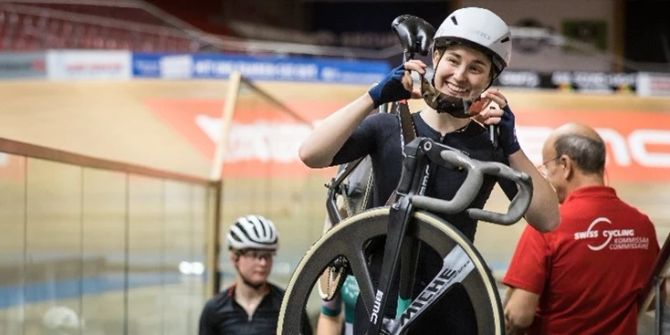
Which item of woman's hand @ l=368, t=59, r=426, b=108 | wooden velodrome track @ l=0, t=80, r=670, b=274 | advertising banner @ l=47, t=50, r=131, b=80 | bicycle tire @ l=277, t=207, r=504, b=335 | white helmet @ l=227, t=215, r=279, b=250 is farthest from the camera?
advertising banner @ l=47, t=50, r=131, b=80

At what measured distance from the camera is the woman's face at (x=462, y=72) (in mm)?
2977

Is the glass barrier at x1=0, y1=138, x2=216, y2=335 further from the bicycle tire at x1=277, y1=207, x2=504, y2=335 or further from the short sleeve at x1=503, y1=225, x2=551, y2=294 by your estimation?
the short sleeve at x1=503, y1=225, x2=551, y2=294

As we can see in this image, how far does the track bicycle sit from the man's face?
3254mm

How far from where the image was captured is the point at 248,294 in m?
6.25

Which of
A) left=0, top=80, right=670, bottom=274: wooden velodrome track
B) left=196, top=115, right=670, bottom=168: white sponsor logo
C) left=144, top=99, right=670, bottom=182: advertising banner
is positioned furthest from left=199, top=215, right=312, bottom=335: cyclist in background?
left=0, top=80, right=670, bottom=274: wooden velodrome track

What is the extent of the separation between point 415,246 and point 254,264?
3.48 m

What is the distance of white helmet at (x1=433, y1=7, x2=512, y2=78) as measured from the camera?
2980mm

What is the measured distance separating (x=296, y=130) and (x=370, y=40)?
1761cm

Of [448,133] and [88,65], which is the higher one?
[88,65]

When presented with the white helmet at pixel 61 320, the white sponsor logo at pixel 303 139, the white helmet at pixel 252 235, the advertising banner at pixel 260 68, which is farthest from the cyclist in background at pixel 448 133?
the advertising banner at pixel 260 68

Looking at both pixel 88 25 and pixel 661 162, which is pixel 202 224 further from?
pixel 88 25

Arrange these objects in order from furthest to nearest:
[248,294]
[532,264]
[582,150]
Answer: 1. [248,294]
2. [582,150]
3. [532,264]

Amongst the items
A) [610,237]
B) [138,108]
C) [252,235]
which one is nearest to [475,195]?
[610,237]

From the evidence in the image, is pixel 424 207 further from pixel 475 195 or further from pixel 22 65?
pixel 22 65
